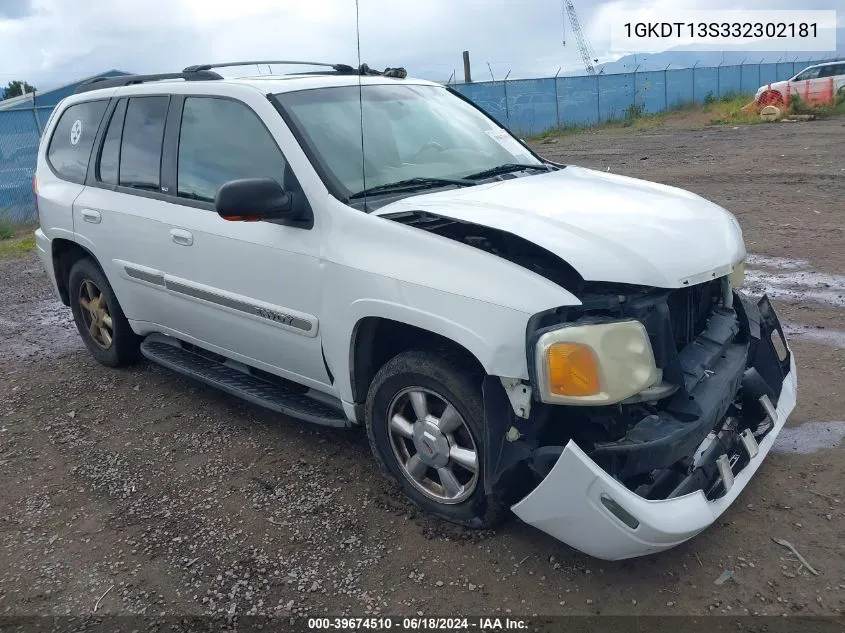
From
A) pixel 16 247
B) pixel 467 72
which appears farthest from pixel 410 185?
pixel 467 72

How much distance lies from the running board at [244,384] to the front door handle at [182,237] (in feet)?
2.46

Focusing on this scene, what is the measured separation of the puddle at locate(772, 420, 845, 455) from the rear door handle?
4078 mm

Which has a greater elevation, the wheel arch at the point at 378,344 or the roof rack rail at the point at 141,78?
the roof rack rail at the point at 141,78

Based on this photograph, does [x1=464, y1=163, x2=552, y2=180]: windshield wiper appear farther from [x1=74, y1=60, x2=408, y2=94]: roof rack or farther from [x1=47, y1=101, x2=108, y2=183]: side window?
[x1=47, y1=101, x2=108, y2=183]: side window

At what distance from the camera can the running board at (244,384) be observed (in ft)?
12.2

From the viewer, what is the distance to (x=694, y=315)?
3229mm

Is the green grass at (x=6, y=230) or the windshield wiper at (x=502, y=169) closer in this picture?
the windshield wiper at (x=502, y=169)

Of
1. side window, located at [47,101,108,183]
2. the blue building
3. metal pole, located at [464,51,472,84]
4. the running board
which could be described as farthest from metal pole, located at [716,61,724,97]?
the running board

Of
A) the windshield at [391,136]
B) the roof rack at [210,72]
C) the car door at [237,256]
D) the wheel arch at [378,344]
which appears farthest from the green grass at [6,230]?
the wheel arch at [378,344]

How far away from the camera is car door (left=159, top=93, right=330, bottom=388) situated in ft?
11.8

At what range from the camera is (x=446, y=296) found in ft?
9.58

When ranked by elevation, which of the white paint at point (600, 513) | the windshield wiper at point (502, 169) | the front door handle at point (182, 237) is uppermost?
the windshield wiper at point (502, 169)

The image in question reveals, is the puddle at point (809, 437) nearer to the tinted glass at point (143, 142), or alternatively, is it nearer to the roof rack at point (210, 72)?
the roof rack at point (210, 72)

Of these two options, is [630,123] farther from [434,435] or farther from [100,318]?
[434,435]
